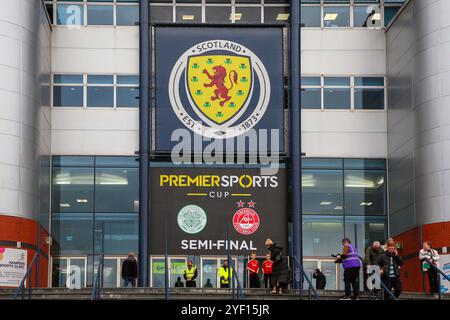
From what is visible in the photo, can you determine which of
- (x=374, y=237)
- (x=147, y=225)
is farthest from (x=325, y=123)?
(x=147, y=225)

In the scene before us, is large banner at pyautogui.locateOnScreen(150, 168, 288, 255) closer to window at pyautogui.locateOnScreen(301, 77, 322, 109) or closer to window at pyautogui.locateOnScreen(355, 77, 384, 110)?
window at pyautogui.locateOnScreen(301, 77, 322, 109)

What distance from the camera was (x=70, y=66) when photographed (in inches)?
1629

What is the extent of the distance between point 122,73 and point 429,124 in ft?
38.8

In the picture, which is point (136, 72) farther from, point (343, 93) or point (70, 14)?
point (343, 93)

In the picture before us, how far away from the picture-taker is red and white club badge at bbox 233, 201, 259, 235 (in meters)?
39.9

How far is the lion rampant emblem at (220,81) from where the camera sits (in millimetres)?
40906

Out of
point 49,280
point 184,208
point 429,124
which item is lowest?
point 49,280

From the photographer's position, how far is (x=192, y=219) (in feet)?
131

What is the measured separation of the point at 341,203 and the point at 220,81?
21.2 ft

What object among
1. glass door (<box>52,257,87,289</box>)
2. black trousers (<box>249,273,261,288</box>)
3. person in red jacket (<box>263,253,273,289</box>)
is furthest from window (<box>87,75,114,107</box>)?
person in red jacket (<box>263,253,273,289</box>)

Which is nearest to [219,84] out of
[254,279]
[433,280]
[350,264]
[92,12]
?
[92,12]

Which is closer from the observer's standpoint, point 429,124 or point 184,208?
point 429,124

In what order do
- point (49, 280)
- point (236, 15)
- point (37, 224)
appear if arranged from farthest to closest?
point (236, 15)
point (49, 280)
point (37, 224)

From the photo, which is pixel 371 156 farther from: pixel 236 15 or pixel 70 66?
pixel 70 66
